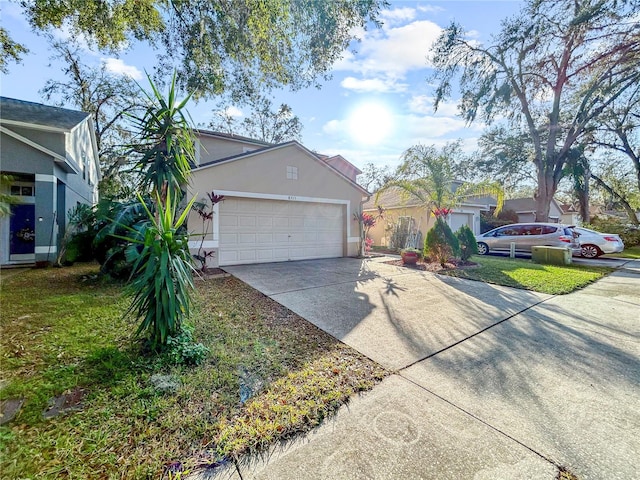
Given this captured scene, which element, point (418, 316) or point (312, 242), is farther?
point (312, 242)

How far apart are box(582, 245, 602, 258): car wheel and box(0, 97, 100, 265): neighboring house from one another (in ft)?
68.4

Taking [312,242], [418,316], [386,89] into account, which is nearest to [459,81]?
[386,89]

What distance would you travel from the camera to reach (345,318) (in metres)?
4.60

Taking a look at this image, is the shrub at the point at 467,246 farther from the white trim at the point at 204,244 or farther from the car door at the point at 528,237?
the white trim at the point at 204,244

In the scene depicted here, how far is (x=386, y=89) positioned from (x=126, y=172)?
8.66 meters

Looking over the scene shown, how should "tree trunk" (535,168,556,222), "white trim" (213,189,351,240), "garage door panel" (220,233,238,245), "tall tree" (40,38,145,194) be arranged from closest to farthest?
"white trim" (213,189,351,240)
"garage door panel" (220,233,238,245)
"tree trunk" (535,168,556,222)
"tall tree" (40,38,145,194)

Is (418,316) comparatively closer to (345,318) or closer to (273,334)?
(345,318)

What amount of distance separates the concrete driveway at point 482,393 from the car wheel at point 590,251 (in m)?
8.60

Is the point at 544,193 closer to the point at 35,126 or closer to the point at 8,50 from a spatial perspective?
the point at 8,50

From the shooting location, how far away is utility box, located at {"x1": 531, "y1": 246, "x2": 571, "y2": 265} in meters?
9.81

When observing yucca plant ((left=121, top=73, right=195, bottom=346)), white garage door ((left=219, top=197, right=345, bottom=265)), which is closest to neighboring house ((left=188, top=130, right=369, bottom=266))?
white garage door ((left=219, top=197, right=345, bottom=265))

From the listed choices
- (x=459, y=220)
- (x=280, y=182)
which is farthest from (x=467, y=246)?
(x=459, y=220)

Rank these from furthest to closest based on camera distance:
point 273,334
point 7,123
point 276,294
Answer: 1. point 7,123
2. point 276,294
3. point 273,334

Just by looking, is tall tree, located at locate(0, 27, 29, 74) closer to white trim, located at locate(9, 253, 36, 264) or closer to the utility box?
white trim, located at locate(9, 253, 36, 264)
